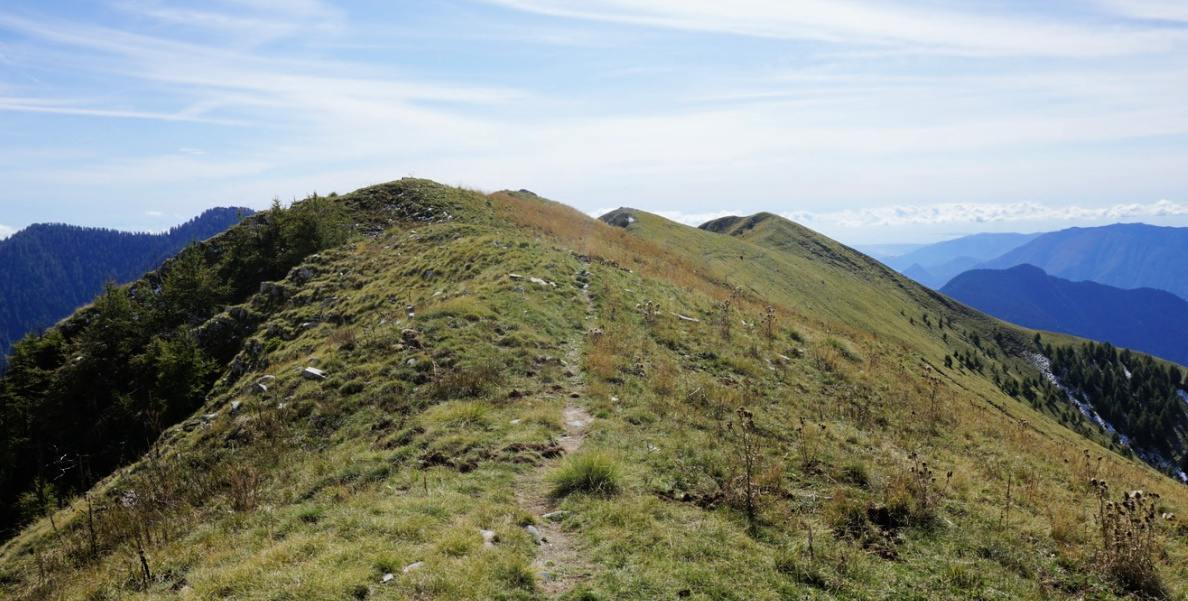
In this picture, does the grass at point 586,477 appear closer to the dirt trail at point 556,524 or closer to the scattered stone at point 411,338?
the dirt trail at point 556,524

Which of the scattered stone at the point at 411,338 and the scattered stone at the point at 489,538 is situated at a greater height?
the scattered stone at the point at 411,338

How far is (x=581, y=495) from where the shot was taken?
8.28 metres

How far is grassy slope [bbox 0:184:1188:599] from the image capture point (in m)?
6.62

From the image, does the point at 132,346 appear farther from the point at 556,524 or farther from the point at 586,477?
the point at 556,524

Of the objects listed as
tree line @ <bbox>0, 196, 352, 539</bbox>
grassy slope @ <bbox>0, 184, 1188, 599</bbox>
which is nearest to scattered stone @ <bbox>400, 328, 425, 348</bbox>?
grassy slope @ <bbox>0, 184, 1188, 599</bbox>

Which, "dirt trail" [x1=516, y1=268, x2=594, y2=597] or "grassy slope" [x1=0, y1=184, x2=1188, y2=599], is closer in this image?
"dirt trail" [x1=516, y1=268, x2=594, y2=597]

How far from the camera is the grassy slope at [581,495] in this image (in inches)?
261

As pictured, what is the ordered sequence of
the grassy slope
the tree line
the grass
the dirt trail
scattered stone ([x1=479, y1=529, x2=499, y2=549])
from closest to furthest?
1. the dirt trail
2. the grassy slope
3. scattered stone ([x1=479, y1=529, x2=499, y2=549])
4. the grass
5. the tree line

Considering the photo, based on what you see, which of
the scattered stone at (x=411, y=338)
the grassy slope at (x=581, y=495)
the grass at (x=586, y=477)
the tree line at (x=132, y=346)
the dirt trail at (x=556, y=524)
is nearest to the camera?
the dirt trail at (x=556, y=524)

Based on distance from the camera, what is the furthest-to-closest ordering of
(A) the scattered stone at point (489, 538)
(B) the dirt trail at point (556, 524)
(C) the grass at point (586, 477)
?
1. (C) the grass at point (586, 477)
2. (A) the scattered stone at point (489, 538)
3. (B) the dirt trail at point (556, 524)

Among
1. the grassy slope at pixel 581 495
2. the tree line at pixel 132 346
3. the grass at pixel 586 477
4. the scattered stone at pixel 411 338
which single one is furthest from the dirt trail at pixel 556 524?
the tree line at pixel 132 346

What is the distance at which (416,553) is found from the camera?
650 cm

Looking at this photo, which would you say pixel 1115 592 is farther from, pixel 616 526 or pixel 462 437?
pixel 462 437

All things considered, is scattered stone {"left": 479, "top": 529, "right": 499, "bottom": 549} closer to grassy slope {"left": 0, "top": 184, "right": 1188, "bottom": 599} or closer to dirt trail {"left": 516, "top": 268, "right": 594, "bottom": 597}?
grassy slope {"left": 0, "top": 184, "right": 1188, "bottom": 599}
